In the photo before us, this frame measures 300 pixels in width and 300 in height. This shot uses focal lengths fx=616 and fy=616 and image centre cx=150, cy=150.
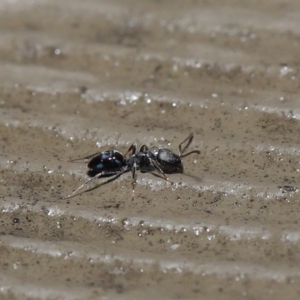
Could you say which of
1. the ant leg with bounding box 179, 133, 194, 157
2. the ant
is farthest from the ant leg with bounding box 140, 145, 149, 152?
the ant leg with bounding box 179, 133, 194, 157

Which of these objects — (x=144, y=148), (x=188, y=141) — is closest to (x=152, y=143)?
(x=144, y=148)

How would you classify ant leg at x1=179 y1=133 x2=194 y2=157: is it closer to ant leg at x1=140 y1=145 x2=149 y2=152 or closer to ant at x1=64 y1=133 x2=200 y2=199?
ant at x1=64 y1=133 x2=200 y2=199

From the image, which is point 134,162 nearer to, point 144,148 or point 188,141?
point 144,148

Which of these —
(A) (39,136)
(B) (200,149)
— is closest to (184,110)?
(B) (200,149)

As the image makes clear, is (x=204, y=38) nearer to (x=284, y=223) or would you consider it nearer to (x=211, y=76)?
(x=211, y=76)

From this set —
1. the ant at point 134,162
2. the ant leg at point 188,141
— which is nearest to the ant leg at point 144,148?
the ant at point 134,162
